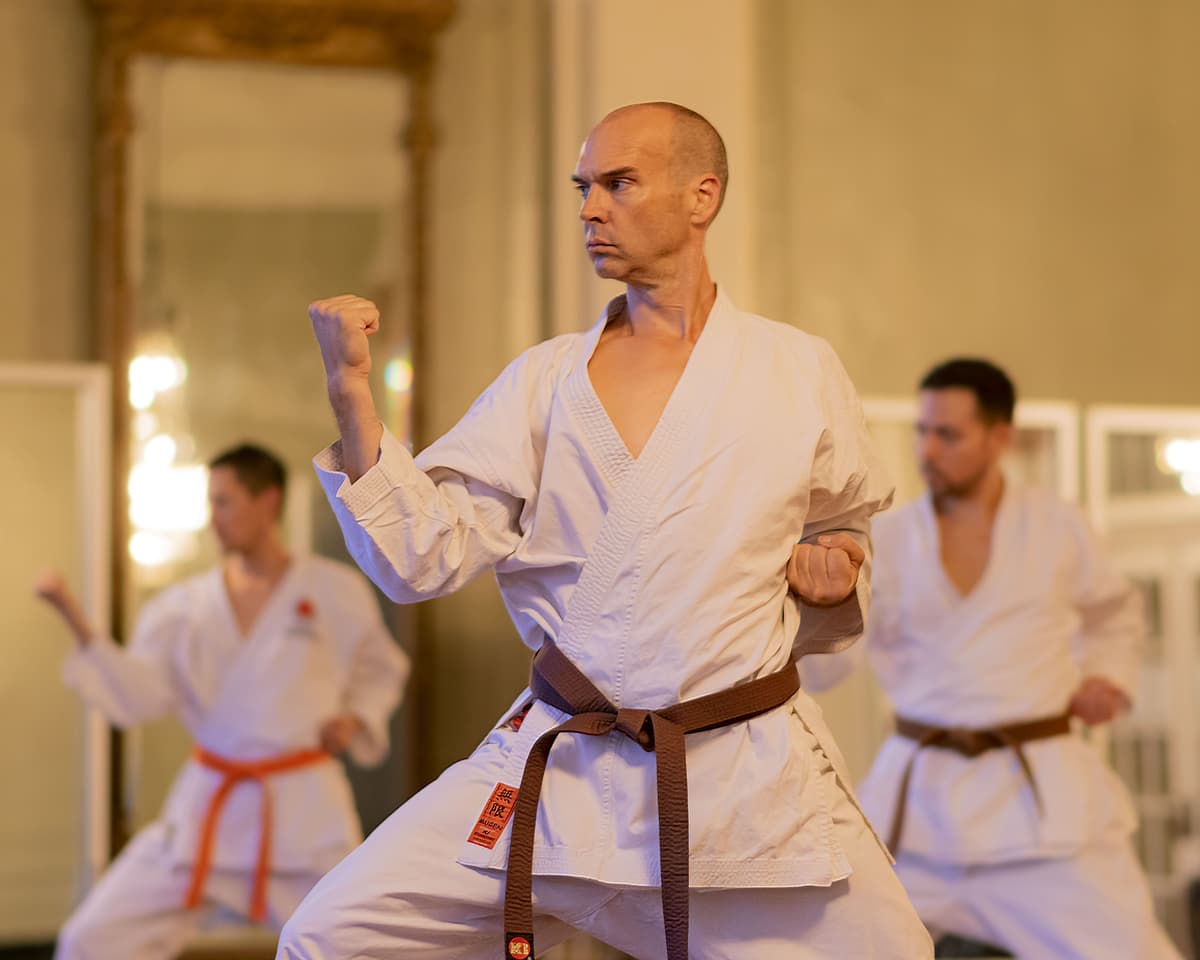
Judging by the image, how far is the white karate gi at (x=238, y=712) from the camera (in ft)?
12.0

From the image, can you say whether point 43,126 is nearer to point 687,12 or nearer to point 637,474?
point 687,12

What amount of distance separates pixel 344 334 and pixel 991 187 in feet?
10.2

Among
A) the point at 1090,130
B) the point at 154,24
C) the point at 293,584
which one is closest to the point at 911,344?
the point at 1090,130

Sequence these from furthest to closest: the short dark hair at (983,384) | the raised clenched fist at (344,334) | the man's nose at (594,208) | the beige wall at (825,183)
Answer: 1. the beige wall at (825,183)
2. the short dark hair at (983,384)
3. the man's nose at (594,208)
4. the raised clenched fist at (344,334)

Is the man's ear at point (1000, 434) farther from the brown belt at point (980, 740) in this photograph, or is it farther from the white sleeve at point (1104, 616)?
the brown belt at point (980, 740)

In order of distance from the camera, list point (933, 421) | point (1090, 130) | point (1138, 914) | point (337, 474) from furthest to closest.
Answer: point (1090, 130) < point (933, 421) < point (1138, 914) < point (337, 474)

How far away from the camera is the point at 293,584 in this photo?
13.2ft

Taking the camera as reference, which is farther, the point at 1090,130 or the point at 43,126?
the point at 1090,130

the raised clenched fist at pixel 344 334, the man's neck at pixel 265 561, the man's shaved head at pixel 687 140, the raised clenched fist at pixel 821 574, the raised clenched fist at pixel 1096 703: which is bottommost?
the raised clenched fist at pixel 1096 703

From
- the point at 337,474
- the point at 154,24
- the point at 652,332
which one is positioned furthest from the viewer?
the point at 154,24

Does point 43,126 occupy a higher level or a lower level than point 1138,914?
higher

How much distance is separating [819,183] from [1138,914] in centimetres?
218

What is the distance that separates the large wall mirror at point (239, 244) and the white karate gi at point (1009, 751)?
144 cm

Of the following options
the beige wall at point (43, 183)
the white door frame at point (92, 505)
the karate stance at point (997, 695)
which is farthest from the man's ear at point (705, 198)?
the beige wall at point (43, 183)
